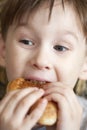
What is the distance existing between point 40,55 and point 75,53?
8.0 inches

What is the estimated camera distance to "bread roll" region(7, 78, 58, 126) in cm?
126

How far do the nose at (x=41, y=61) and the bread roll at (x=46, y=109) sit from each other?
2.7 inches

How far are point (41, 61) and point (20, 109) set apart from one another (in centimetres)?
22

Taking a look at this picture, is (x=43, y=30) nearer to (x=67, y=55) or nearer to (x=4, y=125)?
(x=67, y=55)

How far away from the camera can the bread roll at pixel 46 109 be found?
1259 millimetres

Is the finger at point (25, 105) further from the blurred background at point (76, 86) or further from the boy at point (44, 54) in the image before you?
the blurred background at point (76, 86)

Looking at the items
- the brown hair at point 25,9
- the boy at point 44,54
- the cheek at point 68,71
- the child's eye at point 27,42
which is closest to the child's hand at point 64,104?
the boy at point 44,54

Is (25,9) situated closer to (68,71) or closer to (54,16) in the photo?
(54,16)

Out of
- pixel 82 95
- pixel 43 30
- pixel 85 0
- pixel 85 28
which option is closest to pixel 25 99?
pixel 43 30

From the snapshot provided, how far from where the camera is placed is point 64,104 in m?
1.31

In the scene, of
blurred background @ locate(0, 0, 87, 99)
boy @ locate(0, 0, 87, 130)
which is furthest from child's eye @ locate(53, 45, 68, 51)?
blurred background @ locate(0, 0, 87, 99)

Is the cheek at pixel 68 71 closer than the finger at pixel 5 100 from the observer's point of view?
No

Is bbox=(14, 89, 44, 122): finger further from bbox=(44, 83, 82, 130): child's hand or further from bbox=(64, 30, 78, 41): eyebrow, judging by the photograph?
bbox=(64, 30, 78, 41): eyebrow

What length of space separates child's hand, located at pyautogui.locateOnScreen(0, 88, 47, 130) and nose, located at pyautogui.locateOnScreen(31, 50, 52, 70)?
12 cm
